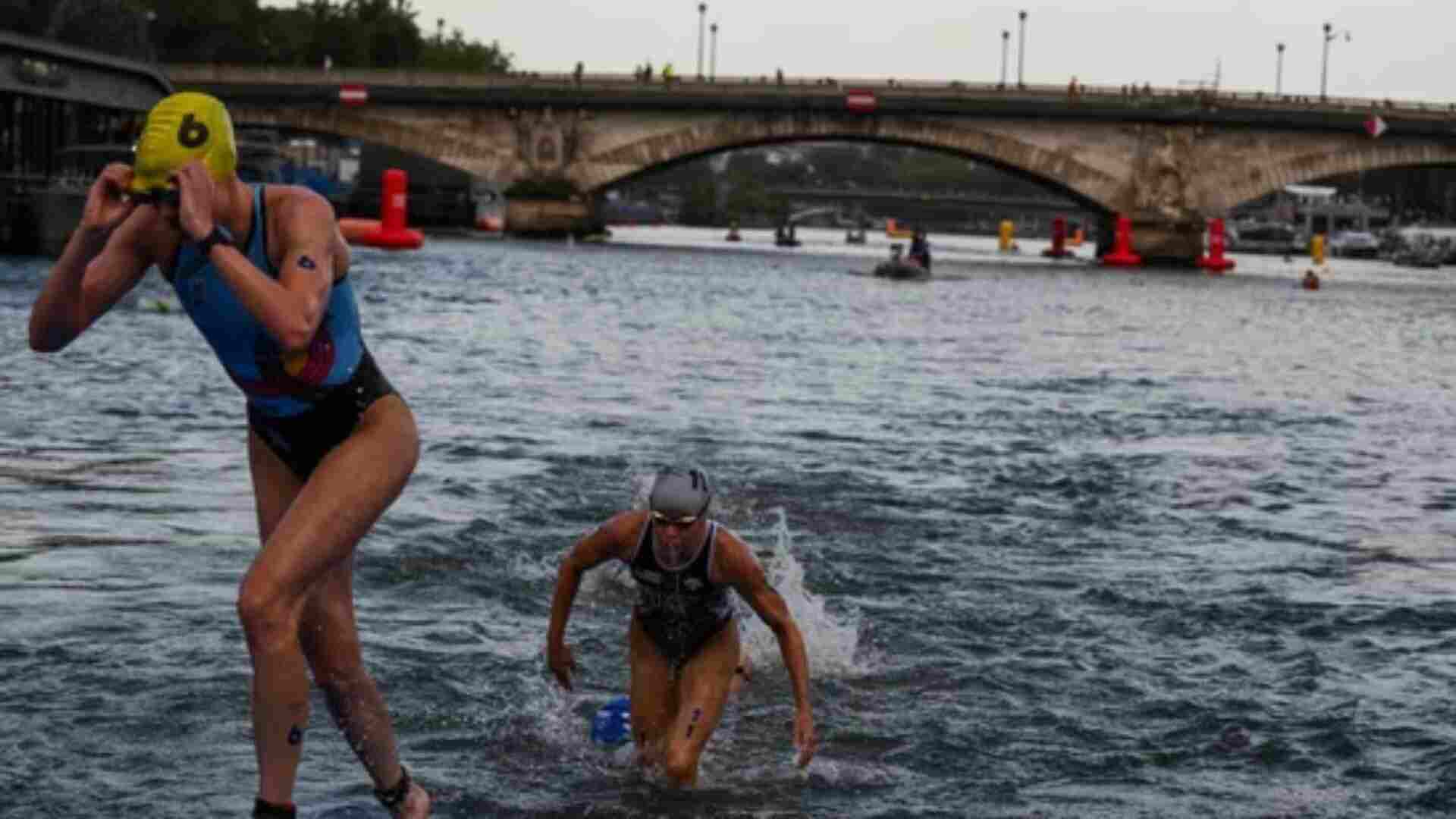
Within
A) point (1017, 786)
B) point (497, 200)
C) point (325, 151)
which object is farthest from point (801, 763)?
point (325, 151)

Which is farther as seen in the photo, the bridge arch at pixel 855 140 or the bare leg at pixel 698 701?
the bridge arch at pixel 855 140

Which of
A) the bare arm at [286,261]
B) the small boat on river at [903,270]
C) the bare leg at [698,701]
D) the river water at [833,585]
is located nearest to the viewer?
the bare arm at [286,261]

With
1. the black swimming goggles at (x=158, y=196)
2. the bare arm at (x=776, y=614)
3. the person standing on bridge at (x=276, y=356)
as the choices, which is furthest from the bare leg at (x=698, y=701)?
the black swimming goggles at (x=158, y=196)

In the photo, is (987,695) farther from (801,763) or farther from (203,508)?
(203,508)

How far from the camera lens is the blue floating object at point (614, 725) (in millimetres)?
11664

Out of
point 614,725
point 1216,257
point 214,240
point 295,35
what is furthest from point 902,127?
point 214,240

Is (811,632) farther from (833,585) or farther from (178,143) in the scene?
(178,143)

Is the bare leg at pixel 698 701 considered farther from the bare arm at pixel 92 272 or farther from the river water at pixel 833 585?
the bare arm at pixel 92 272

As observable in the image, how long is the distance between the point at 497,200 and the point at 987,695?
129051mm

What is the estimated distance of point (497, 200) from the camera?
142 meters

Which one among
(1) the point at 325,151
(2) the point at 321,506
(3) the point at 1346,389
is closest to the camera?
(2) the point at 321,506

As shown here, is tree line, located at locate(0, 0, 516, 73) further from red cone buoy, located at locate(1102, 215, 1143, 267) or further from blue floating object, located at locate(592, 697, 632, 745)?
blue floating object, located at locate(592, 697, 632, 745)

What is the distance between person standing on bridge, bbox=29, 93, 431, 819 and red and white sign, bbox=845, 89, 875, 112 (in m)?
104

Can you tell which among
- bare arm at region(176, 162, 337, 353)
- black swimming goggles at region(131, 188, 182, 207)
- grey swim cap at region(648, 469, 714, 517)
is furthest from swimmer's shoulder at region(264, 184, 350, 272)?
grey swim cap at region(648, 469, 714, 517)
